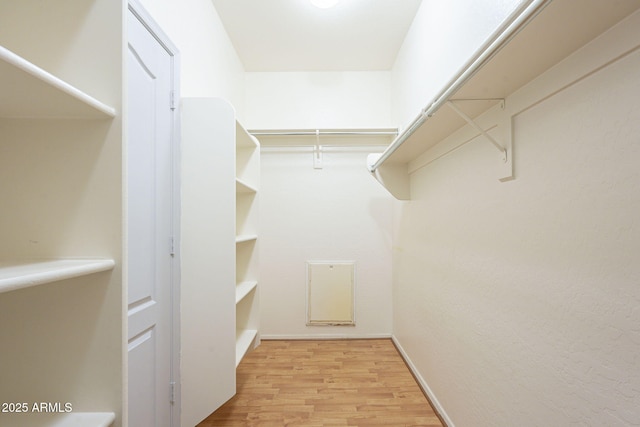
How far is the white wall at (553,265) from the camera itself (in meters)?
0.72

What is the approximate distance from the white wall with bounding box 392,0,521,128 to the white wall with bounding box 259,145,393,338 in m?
0.80

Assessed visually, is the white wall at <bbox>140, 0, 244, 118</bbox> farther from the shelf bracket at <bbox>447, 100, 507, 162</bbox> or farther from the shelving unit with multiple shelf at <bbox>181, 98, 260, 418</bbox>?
the shelf bracket at <bbox>447, 100, 507, 162</bbox>

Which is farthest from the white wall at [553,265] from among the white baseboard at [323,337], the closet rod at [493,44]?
the white baseboard at [323,337]

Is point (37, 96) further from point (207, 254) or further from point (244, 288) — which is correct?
point (244, 288)

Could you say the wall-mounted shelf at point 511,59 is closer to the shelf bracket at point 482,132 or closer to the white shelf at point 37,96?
the shelf bracket at point 482,132

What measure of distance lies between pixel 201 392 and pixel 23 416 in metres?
1.07

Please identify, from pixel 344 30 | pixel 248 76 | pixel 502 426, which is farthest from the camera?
pixel 248 76

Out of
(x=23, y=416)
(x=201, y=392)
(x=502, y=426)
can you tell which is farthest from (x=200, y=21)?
(x=502, y=426)

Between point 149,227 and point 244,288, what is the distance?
3.52ft

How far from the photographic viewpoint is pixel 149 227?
4.30 ft

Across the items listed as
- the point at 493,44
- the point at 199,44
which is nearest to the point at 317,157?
the point at 199,44

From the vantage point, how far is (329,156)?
3.08 meters

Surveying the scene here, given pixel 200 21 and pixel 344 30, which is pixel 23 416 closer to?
pixel 200 21

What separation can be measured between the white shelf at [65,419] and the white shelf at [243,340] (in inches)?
51.5
